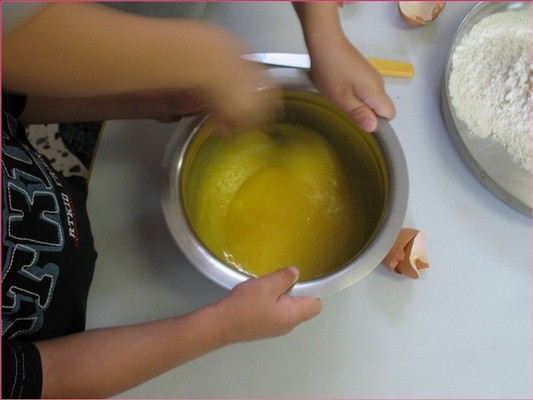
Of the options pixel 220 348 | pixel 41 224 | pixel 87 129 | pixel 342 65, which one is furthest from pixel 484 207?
pixel 87 129

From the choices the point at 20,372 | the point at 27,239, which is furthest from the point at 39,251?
the point at 20,372

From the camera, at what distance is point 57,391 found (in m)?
0.47

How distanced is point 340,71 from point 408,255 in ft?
0.65

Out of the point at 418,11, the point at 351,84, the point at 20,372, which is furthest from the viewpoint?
the point at 418,11

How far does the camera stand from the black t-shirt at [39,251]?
505mm

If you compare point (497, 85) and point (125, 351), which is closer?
point (125, 351)

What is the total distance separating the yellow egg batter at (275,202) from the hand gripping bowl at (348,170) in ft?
0.04

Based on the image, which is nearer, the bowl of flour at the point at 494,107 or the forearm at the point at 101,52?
the forearm at the point at 101,52

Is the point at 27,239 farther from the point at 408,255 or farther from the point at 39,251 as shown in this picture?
the point at 408,255

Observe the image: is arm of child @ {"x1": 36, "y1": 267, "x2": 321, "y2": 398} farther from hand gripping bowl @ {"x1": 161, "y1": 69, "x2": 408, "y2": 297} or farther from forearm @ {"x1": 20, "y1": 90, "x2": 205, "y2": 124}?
forearm @ {"x1": 20, "y1": 90, "x2": 205, "y2": 124}

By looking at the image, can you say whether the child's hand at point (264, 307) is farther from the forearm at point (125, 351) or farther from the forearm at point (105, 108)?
the forearm at point (105, 108)

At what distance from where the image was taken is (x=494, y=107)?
0.60 metres

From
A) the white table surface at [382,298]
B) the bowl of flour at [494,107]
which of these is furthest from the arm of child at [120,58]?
the bowl of flour at [494,107]

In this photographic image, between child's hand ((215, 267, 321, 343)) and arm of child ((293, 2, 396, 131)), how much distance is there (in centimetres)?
18
